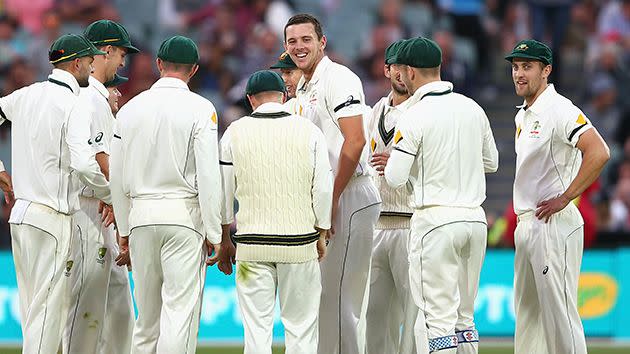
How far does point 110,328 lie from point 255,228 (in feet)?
6.06

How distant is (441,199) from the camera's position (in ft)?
26.4

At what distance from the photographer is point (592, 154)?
8477 millimetres

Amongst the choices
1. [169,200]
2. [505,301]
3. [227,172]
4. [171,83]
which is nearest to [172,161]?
[169,200]

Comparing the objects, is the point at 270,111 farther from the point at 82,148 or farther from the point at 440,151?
the point at 82,148

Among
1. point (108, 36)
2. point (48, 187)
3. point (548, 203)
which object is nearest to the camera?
point (48, 187)

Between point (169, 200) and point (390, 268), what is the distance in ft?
6.98

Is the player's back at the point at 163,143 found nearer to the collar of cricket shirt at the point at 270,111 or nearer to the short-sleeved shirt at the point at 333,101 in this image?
the collar of cricket shirt at the point at 270,111

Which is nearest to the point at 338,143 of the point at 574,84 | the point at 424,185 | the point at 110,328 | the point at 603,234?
the point at 424,185

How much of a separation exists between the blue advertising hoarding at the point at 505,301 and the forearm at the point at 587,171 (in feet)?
17.9

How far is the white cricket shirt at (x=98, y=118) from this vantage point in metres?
8.54

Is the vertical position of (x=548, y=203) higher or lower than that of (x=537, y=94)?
lower

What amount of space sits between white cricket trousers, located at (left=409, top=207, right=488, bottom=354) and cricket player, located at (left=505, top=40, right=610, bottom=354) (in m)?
0.74

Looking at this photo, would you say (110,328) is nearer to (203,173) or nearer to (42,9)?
(203,173)

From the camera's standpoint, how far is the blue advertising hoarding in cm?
1366
